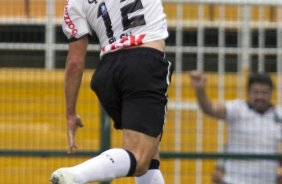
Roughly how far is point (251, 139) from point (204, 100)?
0.67 metres

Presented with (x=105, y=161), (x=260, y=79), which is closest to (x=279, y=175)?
(x=260, y=79)

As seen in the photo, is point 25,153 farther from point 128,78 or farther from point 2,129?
point 128,78

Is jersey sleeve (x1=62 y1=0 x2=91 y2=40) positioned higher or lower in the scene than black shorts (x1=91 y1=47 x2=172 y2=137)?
higher

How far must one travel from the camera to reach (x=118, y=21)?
19.6 feet

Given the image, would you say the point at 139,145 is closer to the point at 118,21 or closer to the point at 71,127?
the point at 71,127

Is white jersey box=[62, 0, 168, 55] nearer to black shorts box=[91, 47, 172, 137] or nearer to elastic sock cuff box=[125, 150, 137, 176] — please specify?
black shorts box=[91, 47, 172, 137]

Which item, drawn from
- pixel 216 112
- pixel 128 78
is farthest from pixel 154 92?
pixel 216 112

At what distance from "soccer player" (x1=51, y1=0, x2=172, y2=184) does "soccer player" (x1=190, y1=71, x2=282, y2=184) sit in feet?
8.28

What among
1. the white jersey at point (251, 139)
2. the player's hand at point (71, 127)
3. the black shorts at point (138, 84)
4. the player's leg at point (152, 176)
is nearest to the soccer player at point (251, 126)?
the white jersey at point (251, 139)

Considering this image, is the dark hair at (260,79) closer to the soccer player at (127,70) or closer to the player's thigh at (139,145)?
the soccer player at (127,70)

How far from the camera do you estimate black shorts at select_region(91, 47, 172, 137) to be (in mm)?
5855

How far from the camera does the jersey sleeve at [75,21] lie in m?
6.11

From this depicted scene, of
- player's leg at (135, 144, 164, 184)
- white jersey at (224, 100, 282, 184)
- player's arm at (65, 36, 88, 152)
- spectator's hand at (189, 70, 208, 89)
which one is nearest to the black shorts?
player's arm at (65, 36, 88, 152)

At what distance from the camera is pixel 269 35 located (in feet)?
29.7
